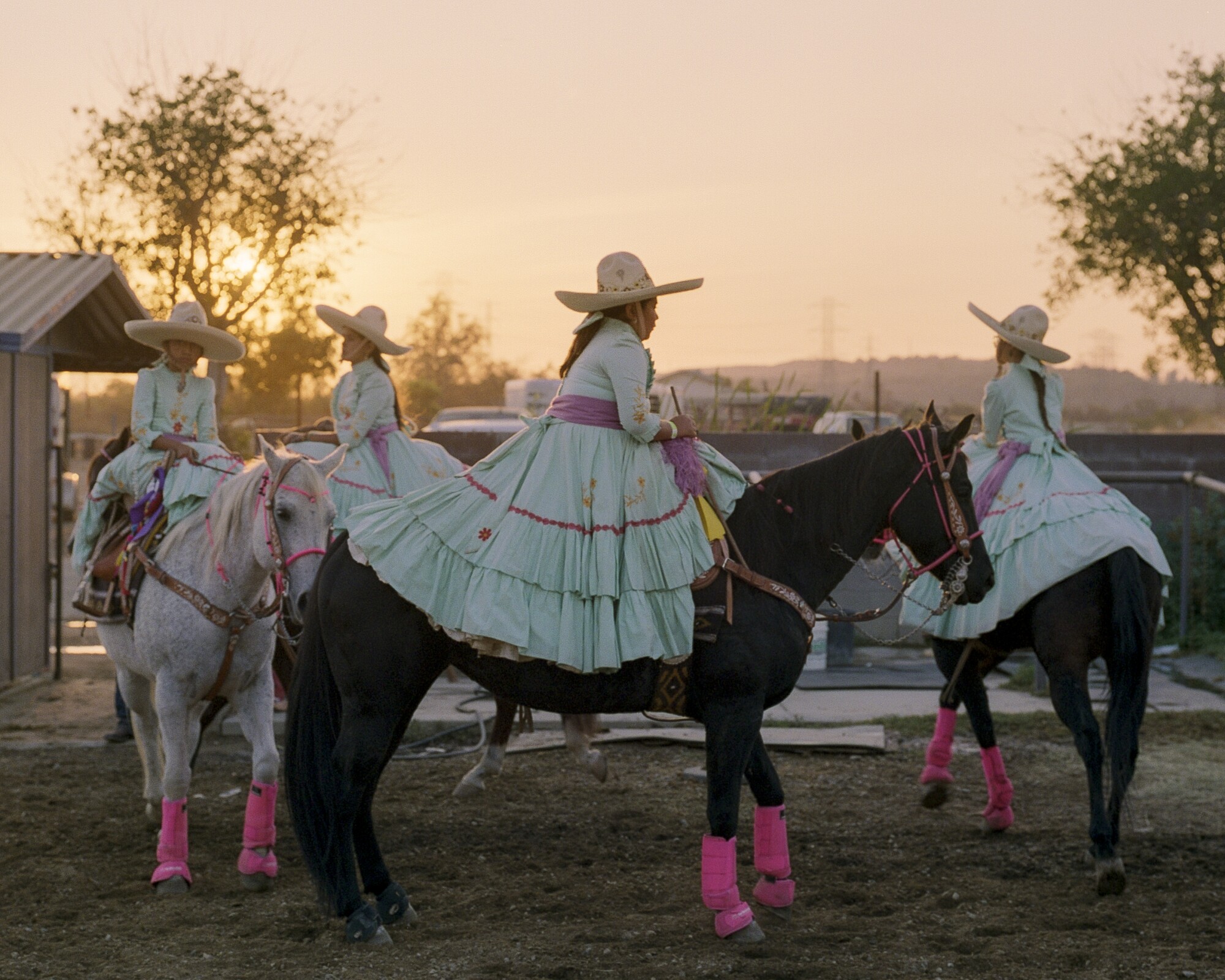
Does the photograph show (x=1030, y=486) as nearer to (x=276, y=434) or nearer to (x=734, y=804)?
(x=734, y=804)

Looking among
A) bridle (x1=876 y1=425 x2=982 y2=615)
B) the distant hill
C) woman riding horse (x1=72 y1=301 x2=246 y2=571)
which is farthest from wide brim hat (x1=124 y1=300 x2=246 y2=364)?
the distant hill

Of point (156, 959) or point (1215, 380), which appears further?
point (1215, 380)

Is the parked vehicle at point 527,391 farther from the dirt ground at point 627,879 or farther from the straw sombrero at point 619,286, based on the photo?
the straw sombrero at point 619,286

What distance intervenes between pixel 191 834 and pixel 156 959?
63.2 inches

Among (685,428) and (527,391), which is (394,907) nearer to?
(685,428)

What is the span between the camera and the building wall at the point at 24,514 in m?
9.44

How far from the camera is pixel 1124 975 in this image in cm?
409

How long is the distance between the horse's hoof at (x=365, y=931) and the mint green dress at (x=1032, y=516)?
8.61 feet

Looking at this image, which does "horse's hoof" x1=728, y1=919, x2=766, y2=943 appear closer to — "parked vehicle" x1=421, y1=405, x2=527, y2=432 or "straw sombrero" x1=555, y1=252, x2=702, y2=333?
"straw sombrero" x1=555, y1=252, x2=702, y2=333

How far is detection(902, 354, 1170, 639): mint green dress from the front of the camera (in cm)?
538

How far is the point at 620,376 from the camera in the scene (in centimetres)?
423

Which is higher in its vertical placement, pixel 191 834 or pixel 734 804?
pixel 734 804

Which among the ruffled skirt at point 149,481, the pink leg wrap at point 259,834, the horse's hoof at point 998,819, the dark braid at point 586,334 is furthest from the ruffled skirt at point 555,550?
the horse's hoof at point 998,819

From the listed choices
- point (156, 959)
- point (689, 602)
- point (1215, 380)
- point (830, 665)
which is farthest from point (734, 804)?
point (1215, 380)
